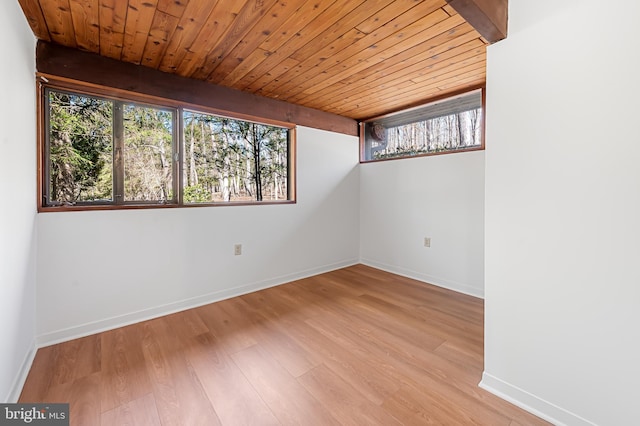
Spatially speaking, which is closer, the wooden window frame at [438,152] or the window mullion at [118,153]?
the window mullion at [118,153]

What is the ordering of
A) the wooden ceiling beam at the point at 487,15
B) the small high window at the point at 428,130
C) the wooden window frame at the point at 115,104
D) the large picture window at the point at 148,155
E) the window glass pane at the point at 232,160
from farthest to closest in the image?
the small high window at the point at 428,130 < the window glass pane at the point at 232,160 < the large picture window at the point at 148,155 < the wooden window frame at the point at 115,104 < the wooden ceiling beam at the point at 487,15

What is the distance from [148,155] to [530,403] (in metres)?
3.21

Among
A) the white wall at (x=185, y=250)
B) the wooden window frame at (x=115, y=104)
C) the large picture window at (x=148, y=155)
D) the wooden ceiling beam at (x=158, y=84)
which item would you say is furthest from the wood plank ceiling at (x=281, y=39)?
the white wall at (x=185, y=250)

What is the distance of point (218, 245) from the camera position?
108 inches

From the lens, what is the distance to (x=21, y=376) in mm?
1521

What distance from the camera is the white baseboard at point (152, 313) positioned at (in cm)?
196

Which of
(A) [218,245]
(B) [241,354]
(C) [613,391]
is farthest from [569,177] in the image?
(A) [218,245]

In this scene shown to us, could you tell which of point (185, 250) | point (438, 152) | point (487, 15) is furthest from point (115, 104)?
point (438, 152)

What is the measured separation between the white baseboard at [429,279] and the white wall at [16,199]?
11.4 feet

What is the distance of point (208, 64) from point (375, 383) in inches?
107

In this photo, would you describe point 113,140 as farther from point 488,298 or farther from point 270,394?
point 488,298

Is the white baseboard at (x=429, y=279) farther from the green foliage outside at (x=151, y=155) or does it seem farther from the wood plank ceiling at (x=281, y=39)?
the wood plank ceiling at (x=281, y=39)

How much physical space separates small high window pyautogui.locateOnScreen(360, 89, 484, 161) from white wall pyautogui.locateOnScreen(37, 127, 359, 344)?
409mm

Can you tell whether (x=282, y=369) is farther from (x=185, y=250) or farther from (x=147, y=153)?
(x=147, y=153)
